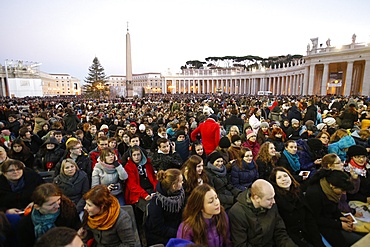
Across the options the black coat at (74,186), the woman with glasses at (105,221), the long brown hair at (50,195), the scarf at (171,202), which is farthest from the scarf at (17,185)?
the scarf at (171,202)

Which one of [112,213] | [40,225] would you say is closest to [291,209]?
[112,213]

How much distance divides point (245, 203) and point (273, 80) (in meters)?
58.6

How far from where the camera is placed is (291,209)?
9.50 ft

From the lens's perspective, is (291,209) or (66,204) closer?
(66,204)

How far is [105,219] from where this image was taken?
2.40 metres

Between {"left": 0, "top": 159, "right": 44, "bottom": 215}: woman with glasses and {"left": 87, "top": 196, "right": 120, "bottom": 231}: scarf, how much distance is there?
1369mm

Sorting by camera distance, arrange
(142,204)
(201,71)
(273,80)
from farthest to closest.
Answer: (201,71) < (273,80) < (142,204)

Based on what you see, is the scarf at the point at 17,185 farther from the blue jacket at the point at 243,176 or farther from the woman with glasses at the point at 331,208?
the woman with glasses at the point at 331,208

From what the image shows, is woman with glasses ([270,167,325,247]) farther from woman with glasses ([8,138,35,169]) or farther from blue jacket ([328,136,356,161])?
woman with glasses ([8,138,35,169])

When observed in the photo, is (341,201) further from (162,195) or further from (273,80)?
(273,80)

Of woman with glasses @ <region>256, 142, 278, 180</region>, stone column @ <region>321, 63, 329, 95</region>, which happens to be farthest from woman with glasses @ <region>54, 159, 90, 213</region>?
stone column @ <region>321, 63, 329, 95</region>

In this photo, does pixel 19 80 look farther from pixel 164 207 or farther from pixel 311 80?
pixel 164 207

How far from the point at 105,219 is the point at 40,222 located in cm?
70

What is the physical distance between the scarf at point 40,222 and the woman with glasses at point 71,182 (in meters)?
0.93
